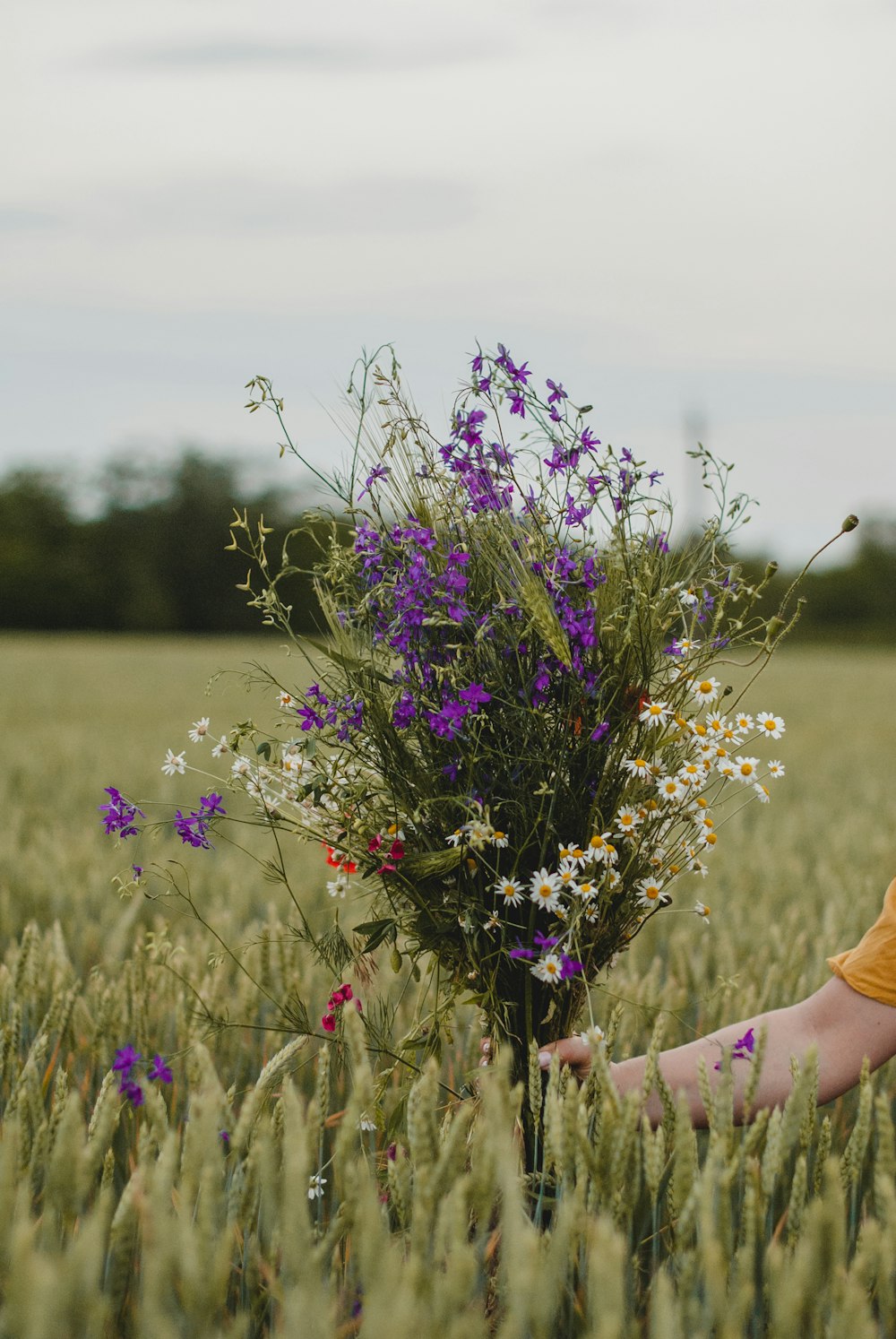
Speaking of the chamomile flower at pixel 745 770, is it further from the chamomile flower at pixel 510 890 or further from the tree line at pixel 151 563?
the tree line at pixel 151 563

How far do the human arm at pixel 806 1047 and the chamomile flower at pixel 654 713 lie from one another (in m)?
0.58

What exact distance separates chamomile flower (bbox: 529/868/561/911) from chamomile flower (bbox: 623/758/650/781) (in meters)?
0.20

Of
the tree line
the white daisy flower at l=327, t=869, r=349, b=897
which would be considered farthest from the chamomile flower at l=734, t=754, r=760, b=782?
the tree line

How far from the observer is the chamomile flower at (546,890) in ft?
5.60

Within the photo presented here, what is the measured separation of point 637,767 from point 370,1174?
2.21 ft

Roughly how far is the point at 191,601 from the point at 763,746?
151ft

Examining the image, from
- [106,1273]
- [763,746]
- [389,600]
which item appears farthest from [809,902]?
[763,746]

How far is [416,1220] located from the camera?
1.32 meters

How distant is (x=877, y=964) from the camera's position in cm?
196

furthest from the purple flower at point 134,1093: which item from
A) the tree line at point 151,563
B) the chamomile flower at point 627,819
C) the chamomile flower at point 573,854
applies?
the tree line at point 151,563

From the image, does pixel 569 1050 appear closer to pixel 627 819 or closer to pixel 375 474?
pixel 627 819

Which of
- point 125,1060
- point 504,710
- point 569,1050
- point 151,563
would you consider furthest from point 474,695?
point 151,563

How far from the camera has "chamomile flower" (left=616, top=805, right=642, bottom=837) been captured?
1771mm

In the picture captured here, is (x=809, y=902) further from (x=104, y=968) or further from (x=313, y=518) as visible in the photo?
(x=313, y=518)
